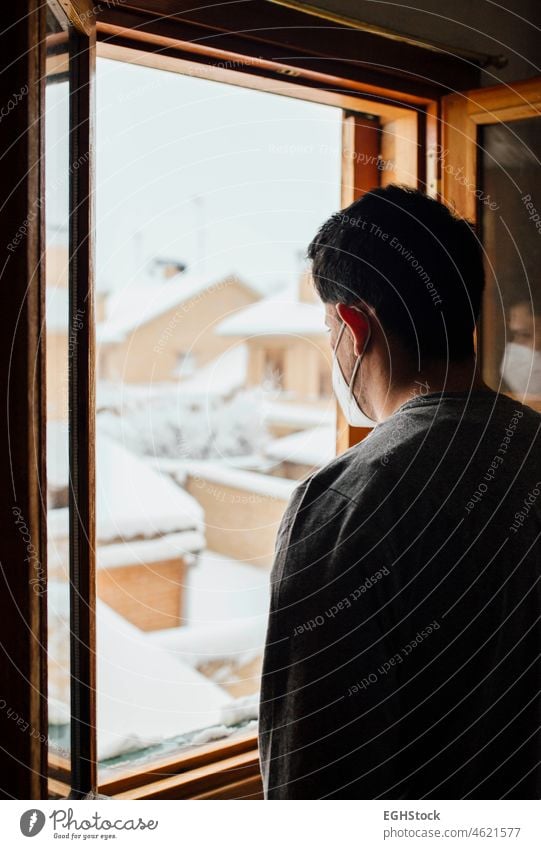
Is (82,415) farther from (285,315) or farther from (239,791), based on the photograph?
(285,315)

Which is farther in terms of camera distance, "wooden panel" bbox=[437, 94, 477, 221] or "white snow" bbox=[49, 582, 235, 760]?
"white snow" bbox=[49, 582, 235, 760]

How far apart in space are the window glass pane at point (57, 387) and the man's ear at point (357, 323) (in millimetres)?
304

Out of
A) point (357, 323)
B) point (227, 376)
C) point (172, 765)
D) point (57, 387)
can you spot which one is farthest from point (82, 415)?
point (227, 376)

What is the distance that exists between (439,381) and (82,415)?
15.4 inches

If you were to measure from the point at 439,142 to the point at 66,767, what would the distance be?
3.94 ft

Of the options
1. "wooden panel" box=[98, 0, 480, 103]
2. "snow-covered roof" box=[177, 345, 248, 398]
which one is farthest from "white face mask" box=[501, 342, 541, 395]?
"snow-covered roof" box=[177, 345, 248, 398]

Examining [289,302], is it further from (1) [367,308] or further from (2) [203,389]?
(1) [367,308]

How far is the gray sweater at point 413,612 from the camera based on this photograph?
697mm

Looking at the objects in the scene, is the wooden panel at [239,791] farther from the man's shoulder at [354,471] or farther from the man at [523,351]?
the man at [523,351]

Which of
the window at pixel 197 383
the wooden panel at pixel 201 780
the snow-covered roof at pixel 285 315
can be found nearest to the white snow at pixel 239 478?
the window at pixel 197 383

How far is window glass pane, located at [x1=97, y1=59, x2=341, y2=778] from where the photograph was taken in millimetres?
1407

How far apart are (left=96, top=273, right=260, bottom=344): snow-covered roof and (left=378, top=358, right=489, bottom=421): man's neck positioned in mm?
1982

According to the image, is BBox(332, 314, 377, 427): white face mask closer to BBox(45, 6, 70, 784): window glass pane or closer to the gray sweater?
the gray sweater
